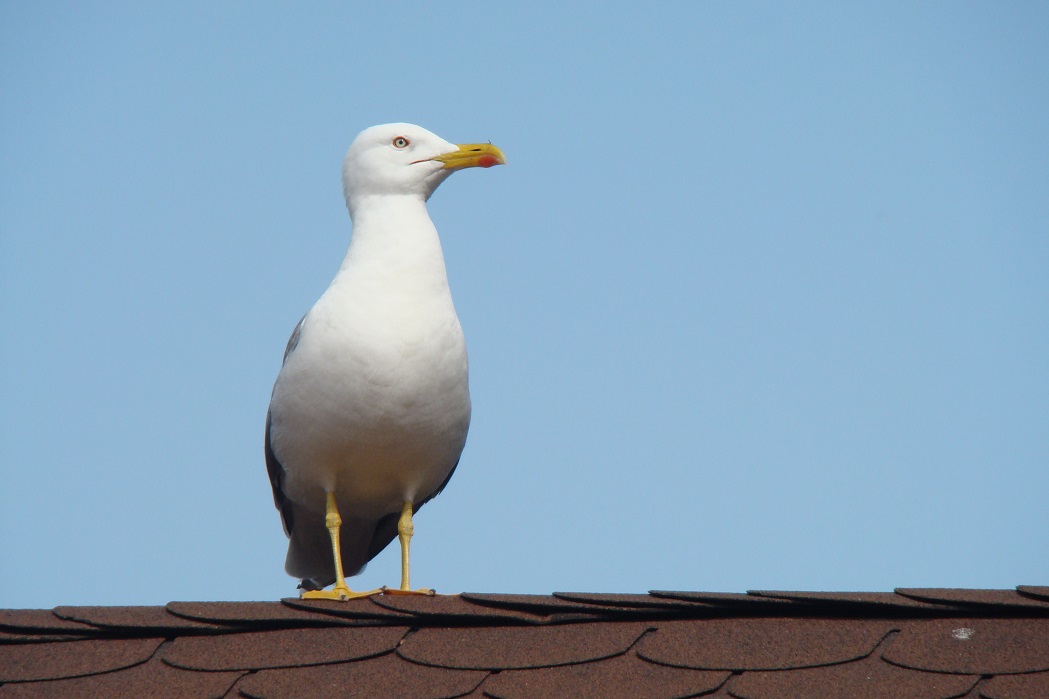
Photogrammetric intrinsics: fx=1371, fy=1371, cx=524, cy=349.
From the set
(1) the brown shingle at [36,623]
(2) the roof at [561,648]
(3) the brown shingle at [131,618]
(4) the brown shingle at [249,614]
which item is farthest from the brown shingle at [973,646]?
(1) the brown shingle at [36,623]

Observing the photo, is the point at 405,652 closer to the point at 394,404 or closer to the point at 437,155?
the point at 394,404

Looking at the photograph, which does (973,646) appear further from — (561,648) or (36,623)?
(36,623)

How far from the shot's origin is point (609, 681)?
381cm

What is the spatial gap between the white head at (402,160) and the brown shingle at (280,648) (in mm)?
2964

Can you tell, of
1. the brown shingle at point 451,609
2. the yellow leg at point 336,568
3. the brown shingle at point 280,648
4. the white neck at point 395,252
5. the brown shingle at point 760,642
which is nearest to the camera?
the brown shingle at point 760,642

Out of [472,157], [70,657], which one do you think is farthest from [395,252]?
[70,657]

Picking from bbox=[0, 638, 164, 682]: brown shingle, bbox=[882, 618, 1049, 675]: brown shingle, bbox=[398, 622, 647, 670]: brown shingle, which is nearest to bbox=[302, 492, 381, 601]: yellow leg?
bbox=[0, 638, 164, 682]: brown shingle

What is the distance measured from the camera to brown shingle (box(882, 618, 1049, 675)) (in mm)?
3666

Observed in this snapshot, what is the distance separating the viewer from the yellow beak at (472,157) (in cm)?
689

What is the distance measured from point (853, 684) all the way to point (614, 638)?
29.0 inches

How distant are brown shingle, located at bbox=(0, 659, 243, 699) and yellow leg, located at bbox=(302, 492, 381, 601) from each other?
1450 mm

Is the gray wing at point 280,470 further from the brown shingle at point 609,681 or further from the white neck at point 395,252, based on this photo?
the brown shingle at point 609,681

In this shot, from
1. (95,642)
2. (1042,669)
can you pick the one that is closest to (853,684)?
(1042,669)

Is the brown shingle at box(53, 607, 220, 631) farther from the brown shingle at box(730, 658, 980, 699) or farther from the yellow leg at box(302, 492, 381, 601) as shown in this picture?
the brown shingle at box(730, 658, 980, 699)
